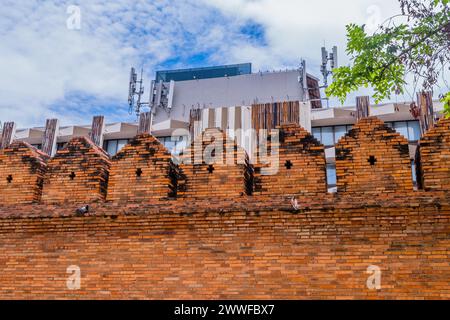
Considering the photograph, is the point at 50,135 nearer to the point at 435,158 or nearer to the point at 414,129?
the point at 414,129

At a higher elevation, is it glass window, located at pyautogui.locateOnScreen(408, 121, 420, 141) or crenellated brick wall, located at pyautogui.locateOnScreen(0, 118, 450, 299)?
glass window, located at pyautogui.locateOnScreen(408, 121, 420, 141)

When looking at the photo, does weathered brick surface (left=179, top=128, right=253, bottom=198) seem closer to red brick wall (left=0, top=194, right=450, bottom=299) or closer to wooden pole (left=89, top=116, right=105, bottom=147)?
red brick wall (left=0, top=194, right=450, bottom=299)

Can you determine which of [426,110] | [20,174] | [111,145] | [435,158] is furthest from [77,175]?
[111,145]

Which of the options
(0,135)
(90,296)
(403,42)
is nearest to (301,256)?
(90,296)

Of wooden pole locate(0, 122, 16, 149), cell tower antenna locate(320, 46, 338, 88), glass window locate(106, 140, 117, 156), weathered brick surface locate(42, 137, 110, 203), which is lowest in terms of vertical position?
weathered brick surface locate(42, 137, 110, 203)

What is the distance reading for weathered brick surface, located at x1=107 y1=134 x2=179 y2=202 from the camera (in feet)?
23.2

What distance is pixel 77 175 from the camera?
7.39 metres

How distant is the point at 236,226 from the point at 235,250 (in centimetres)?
32

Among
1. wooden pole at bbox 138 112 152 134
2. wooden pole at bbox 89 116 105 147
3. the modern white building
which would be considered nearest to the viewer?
the modern white building

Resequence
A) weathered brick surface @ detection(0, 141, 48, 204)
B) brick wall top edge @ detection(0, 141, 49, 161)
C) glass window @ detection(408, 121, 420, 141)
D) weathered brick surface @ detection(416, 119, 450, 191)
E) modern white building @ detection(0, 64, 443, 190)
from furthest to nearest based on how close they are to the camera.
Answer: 1. modern white building @ detection(0, 64, 443, 190)
2. glass window @ detection(408, 121, 420, 141)
3. brick wall top edge @ detection(0, 141, 49, 161)
4. weathered brick surface @ detection(0, 141, 48, 204)
5. weathered brick surface @ detection(416, 119, 450, 191)

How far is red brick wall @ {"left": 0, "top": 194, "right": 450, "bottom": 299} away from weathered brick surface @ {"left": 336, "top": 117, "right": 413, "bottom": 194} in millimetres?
319

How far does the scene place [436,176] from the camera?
631 centimetres

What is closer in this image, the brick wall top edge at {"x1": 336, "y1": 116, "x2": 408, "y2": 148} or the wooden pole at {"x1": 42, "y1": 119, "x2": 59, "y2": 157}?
the brick wall top edge at {"x1": 336, "y1": 116, "x2": 408, "y2": 148}

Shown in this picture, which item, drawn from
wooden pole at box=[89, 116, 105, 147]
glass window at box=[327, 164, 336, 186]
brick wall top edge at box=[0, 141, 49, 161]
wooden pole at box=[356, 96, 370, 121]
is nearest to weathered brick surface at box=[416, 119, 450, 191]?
brick wall top edge at box=[0, 141, 49, 161]
